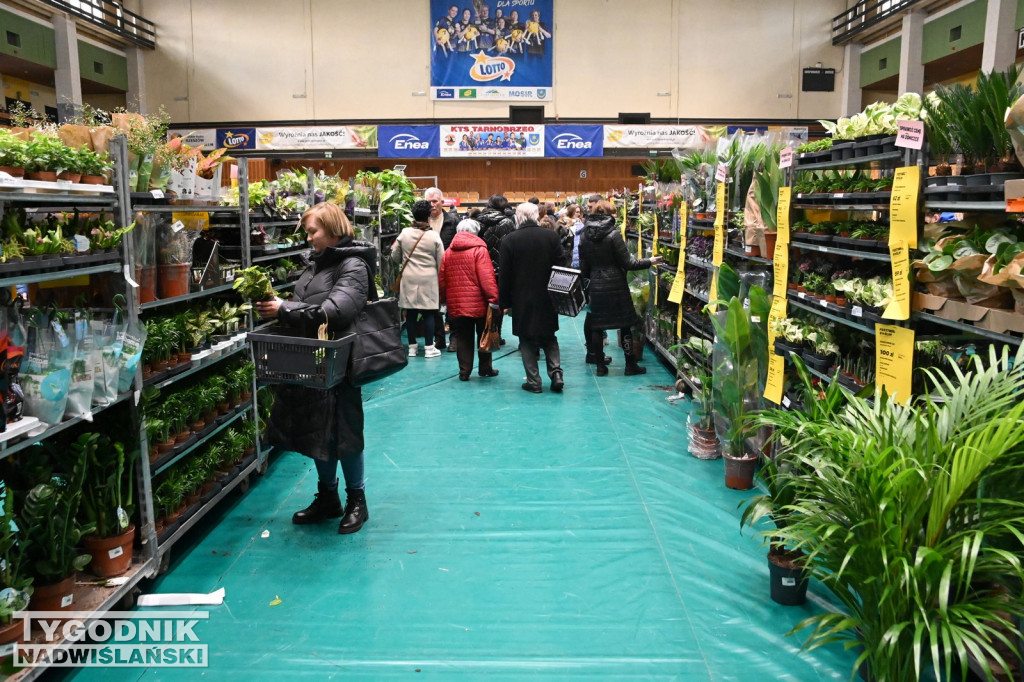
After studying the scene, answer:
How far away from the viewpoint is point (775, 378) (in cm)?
406

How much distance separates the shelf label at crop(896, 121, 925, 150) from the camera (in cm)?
291

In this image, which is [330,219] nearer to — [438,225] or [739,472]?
[739,472]

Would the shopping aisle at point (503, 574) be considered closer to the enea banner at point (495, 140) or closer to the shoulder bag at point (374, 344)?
the shoulder bag at point (374, 344)

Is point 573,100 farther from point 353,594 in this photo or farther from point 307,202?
point 353,594

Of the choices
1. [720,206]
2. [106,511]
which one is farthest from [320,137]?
[106,511]

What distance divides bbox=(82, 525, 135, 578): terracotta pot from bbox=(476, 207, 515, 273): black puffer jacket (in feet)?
18.5

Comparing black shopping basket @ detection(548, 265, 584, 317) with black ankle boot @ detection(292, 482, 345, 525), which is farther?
black shopping basket @ detection(548, 265, 584, 317)

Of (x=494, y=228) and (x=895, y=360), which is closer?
(x=895, y=360)

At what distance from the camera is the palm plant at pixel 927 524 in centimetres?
194

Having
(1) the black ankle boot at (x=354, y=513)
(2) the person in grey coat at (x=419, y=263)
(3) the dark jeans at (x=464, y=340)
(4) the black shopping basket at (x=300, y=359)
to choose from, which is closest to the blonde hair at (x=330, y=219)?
(4) the black shopping basket at (x=300, y=359)

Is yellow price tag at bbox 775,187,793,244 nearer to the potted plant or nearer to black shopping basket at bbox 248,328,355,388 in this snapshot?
black shopping basket at bbox 248,328,355,388

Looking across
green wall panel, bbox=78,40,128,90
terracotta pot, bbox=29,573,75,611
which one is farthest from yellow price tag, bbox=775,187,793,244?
green wall panel, bbox=78,40,128,90

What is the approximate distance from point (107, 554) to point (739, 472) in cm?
314

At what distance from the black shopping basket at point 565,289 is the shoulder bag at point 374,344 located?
3.04 m
